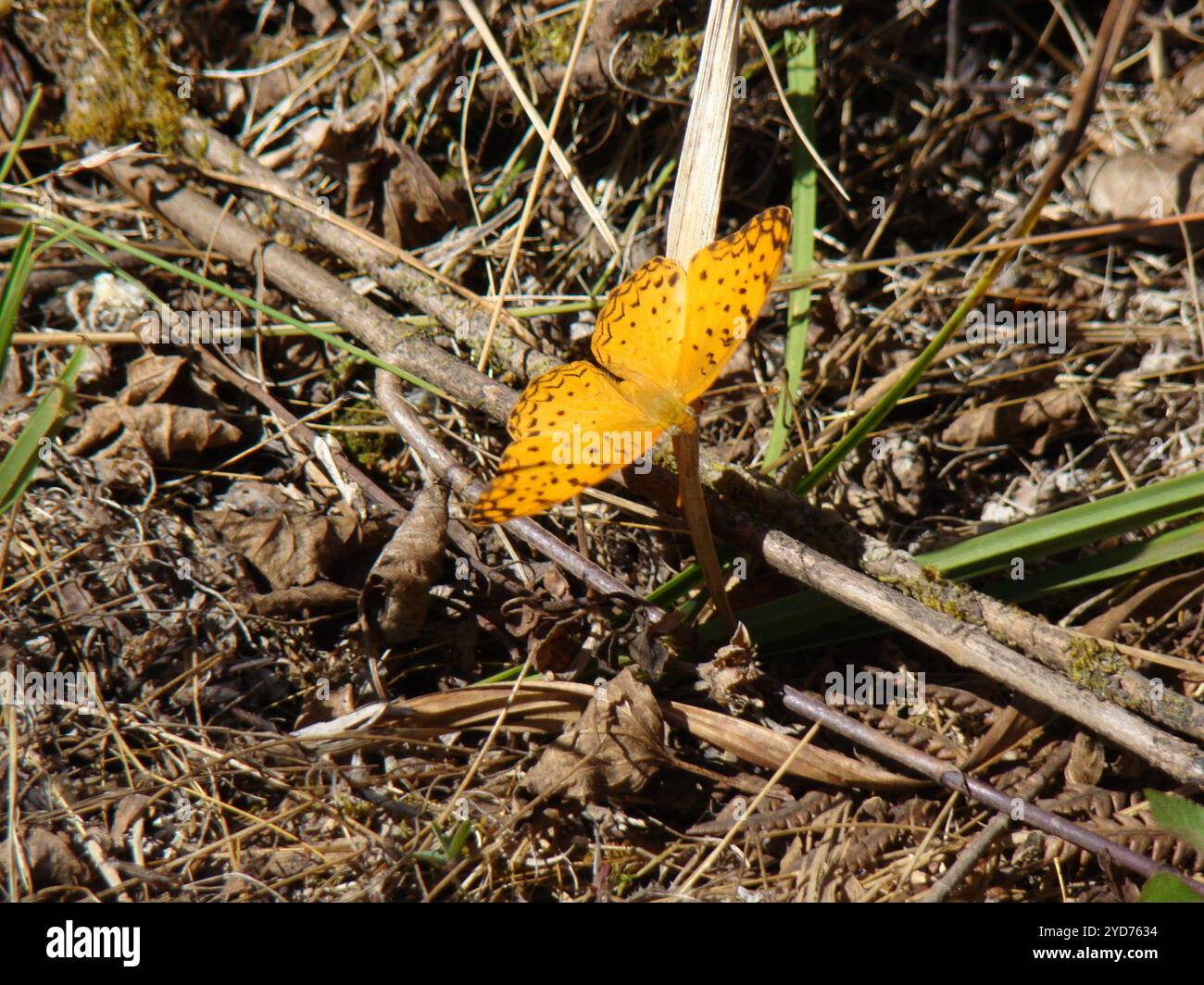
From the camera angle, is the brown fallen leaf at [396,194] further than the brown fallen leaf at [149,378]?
Yes

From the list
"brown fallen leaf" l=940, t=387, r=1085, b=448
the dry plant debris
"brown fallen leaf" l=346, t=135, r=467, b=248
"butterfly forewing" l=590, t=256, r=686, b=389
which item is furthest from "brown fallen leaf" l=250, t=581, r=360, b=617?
"brown fallen leaf" l=940, t=387, r=1085, b=448

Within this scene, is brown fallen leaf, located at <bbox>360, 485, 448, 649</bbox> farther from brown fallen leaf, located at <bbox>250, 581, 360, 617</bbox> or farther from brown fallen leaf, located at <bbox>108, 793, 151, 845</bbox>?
brown fallen leaf, located at <bbox>108, 793, 151, 845</bbox>

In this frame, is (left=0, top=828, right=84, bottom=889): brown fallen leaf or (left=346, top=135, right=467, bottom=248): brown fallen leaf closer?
(left=0, top=828, right=84, bottom=889): brown fallen leaf

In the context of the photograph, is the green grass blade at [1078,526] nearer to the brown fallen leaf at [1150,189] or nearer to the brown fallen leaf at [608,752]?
the brown fallen leaf at [608,752]

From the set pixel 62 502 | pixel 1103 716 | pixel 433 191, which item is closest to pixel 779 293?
pixel 433 191

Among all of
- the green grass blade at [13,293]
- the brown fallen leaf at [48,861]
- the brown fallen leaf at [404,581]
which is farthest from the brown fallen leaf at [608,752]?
the green grass blade at [13,293]

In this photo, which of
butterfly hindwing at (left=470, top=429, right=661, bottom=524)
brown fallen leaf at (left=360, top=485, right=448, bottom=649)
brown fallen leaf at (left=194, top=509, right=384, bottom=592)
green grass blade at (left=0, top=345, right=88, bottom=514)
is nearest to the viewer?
butterfly hindwing at (left=470, top=429, right=661, bottom=524)

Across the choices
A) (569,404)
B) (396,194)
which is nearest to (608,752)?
(569,404)

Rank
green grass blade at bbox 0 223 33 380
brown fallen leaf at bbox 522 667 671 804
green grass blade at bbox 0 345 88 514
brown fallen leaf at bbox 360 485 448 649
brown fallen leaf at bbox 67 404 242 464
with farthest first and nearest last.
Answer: brown fallen leaf at bbox 67 404 242 464, brown fallen leaf at bbox 360 485 448 649, brown fallen leaf at bbox 522 667 671 804, green grass blade at bbox 0 223 33 380, green grass blade at bbox 0 345 88 514
